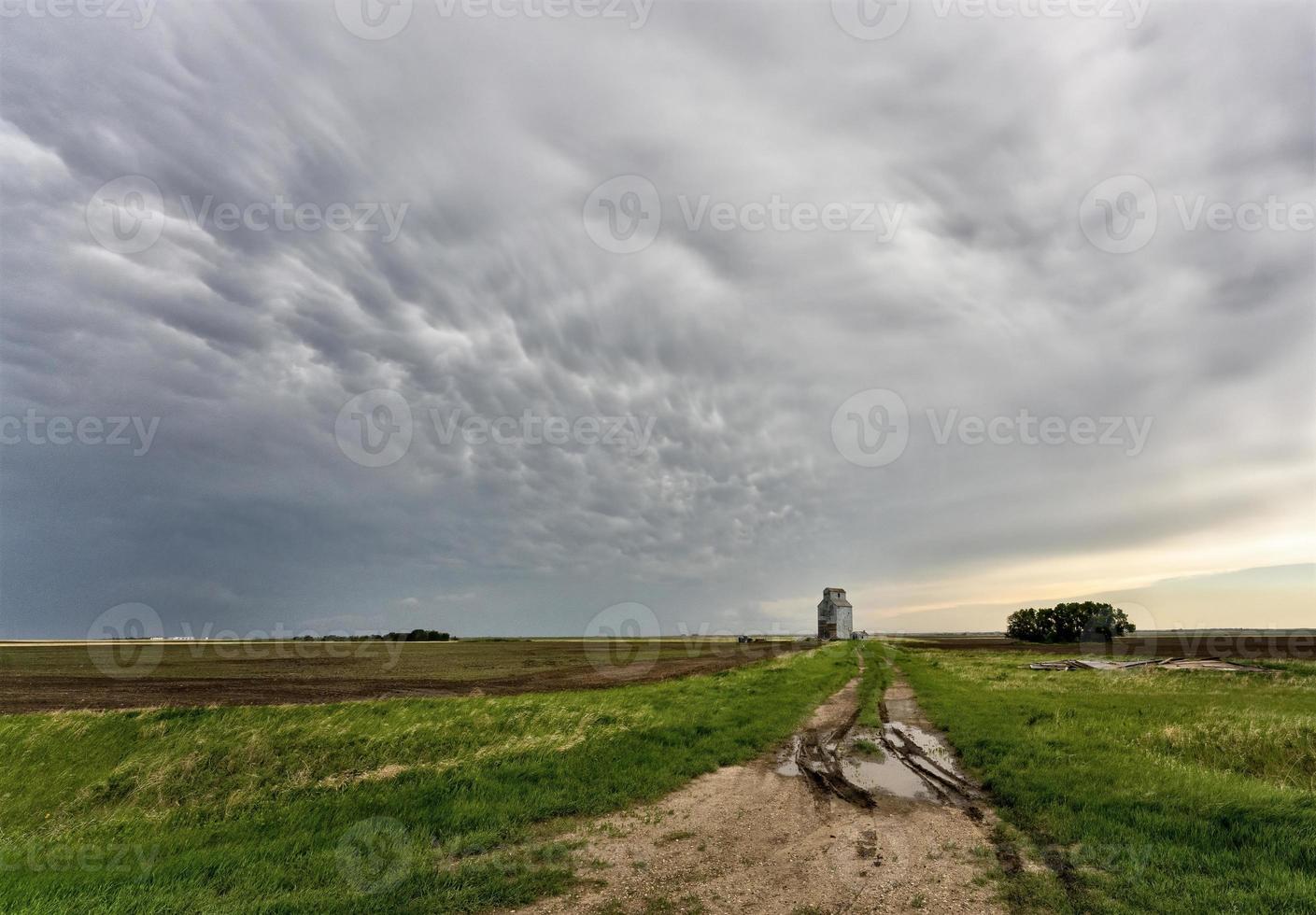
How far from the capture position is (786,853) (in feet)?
34.9

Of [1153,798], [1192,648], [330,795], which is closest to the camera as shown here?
[1153,798]

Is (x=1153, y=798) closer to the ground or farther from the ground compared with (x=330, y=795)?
farther from the ground

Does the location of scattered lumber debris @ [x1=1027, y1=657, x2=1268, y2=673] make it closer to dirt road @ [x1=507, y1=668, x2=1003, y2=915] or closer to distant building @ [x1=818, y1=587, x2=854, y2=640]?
dirt road @ [x1=507, y1=668, x2=1003, y2=915]

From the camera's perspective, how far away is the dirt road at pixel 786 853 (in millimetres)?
8758

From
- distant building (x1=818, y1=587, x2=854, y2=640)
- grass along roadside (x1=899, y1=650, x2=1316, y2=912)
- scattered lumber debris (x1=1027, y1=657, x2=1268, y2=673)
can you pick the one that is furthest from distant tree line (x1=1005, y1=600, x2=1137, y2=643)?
grass along roadside (x1=899, y1=650, x2=1316, y2=912)

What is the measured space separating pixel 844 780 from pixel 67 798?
21.7 meters

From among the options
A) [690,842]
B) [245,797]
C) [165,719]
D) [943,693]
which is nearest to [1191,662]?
[943,693]

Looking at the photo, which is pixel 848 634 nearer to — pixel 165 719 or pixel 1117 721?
pixel 1117 721

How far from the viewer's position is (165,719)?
2103 centimetres

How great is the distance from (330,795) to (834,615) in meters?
162

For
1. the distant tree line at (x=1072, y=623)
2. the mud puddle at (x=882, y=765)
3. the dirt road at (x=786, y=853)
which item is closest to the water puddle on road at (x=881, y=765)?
the mud puddle at (x=882, y=765)

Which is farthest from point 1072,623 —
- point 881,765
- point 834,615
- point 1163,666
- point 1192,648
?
point 881,765

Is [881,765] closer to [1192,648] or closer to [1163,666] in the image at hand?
[1163,666]

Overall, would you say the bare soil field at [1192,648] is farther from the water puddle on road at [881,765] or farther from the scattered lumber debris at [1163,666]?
the water puddle on road at [881,765]
